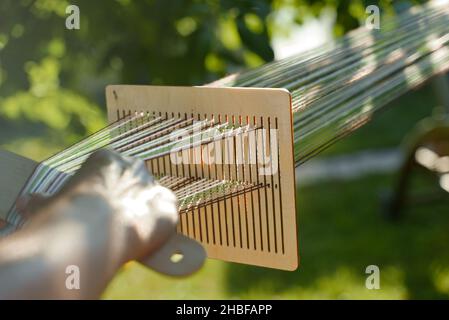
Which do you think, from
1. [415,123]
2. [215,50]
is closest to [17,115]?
[215,50]

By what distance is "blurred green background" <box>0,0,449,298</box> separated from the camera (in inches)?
54.2

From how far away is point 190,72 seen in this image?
139 cm

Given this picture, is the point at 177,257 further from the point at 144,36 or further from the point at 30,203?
the point at 144,36

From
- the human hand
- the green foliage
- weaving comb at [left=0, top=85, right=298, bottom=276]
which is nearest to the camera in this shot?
the human hand

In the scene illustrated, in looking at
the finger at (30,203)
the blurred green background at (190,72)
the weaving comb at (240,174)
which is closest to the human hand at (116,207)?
the finger at (30,203)

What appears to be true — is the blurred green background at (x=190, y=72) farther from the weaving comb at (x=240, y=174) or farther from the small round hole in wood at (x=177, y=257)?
the small round hole in wood at (x=177, y=257)

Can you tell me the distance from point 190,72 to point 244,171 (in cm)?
63

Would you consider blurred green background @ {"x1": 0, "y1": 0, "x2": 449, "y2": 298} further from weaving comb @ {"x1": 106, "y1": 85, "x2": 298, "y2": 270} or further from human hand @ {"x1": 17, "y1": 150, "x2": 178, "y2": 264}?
human hand @ {"x1": 17, "y1": 150, "x2": 178, "y2": 264}

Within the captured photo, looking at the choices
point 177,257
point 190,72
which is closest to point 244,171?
point 177,257

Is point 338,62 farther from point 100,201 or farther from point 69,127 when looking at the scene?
point 69,127

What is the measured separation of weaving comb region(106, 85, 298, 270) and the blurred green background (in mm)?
488

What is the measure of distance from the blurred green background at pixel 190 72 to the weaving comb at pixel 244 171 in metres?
0.49

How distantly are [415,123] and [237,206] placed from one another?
311 centimetres

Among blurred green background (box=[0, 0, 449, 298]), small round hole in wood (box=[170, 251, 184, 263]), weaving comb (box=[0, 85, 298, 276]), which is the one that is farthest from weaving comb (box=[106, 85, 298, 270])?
blurred green background (box=[0, 0, 449, 298])
